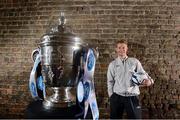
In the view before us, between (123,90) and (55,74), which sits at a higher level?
(55,74)

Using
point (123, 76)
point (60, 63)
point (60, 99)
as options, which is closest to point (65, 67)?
point (60, 63)

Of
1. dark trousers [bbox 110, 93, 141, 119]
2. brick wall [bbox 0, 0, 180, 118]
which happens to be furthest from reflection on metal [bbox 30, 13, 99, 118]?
brick wall [bbox 0, 0, 180, 118]

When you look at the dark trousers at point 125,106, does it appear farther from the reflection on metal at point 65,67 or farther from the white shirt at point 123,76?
the reflection on metal at point 65,67

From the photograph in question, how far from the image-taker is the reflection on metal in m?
3.26

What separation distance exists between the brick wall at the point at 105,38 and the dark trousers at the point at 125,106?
105cm

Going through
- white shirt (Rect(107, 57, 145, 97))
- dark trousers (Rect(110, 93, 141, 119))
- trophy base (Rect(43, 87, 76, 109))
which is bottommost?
dark trousers (Rect(110, 93, 141, 119))

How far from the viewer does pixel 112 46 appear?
4516mm

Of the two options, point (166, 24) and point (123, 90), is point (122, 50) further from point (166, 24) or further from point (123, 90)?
point (166, 24)

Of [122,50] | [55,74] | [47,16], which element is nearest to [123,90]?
[122,50]

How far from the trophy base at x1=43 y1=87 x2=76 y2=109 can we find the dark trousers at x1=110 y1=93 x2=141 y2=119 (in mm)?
496

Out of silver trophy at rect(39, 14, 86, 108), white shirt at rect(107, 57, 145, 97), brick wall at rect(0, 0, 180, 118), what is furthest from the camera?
brick wall at rect(0, 0, 180, 118)

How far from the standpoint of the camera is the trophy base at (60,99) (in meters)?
3.28

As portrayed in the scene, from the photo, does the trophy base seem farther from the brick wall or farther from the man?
the brick wall

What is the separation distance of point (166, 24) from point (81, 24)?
1.37m
